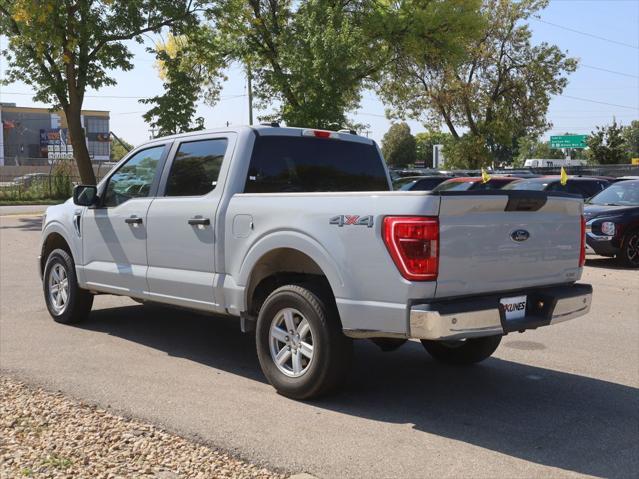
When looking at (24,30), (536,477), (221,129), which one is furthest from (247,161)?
(24,30)

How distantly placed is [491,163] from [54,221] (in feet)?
139

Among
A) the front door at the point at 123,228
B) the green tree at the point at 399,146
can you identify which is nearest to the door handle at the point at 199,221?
the front door at the point at 123,228

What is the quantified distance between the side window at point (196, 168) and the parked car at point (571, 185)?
11.0 meters

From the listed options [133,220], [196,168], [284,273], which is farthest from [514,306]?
[133,220]

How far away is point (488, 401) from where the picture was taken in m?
5.41

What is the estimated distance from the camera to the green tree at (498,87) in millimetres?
41188

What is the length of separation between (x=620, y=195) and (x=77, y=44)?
18.1 metres

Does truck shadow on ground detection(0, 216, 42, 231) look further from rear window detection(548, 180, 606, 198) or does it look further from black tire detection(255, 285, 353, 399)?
black tire detection(255, 285, 353, 399)

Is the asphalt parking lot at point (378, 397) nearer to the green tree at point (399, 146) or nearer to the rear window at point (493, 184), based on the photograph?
the rear window at point (493, 184)

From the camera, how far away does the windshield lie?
1423 cm

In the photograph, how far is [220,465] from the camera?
4.05 metres

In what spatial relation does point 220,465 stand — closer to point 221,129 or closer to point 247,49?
point 221,129

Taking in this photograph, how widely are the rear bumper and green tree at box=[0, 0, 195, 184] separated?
21.8 metres

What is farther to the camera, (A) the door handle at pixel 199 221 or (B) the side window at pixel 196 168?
(B) the side window at pixel 196 168
